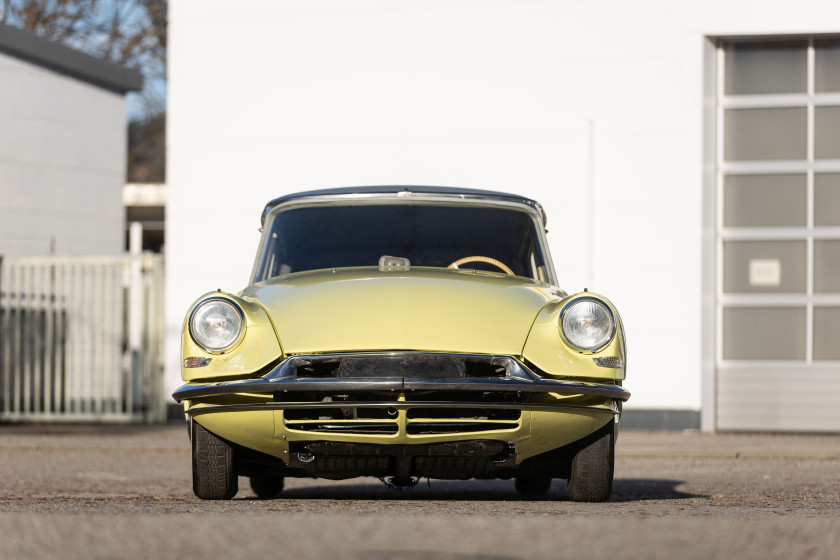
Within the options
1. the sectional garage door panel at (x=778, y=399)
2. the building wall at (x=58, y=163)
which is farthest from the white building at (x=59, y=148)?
the sectional garage door panel at (x=778, y=399)

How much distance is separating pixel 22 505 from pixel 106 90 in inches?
570

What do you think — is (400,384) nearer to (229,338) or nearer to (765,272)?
(229,338)

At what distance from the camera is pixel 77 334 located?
605 inches

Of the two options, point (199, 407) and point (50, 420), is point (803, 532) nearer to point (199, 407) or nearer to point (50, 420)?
point (199, 407)

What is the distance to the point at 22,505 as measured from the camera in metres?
5.41

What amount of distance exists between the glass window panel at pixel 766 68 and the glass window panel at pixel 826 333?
7.34 feet

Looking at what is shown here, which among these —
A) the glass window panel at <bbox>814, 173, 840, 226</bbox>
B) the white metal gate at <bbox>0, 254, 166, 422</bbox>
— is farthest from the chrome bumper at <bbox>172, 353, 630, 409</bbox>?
the white metal gate at <bbox>0, 254, 166, 422</bbox>

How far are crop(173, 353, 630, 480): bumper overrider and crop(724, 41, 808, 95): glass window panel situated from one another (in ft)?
26.9

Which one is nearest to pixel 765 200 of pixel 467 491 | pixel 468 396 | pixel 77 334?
pixel 467 491

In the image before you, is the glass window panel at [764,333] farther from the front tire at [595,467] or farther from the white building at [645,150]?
the front tire at [595,467]

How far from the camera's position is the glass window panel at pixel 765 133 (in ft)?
42.3

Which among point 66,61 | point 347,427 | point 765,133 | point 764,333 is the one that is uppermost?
point 66,61

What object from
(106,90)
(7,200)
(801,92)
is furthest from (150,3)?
(801,92)

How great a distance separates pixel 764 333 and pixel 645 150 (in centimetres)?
216
